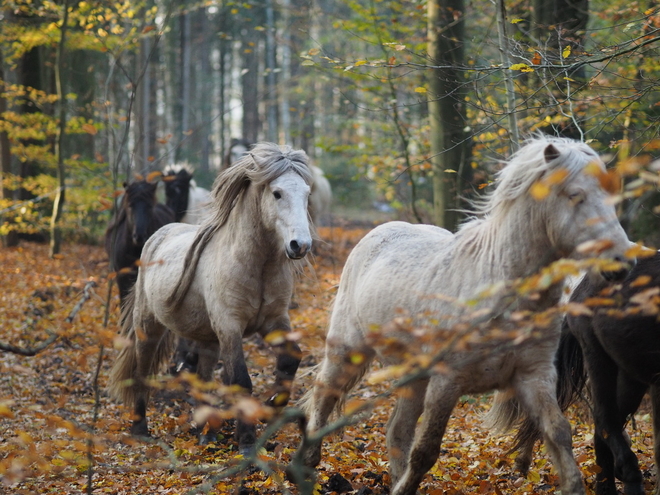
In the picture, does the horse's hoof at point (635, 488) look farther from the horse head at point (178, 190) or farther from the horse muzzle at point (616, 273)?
the horse head at point (178, 190)

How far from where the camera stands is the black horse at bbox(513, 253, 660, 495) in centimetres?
416

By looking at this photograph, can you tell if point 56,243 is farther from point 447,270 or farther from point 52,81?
point 447,270

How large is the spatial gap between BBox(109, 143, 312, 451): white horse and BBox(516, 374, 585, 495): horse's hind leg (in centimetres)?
193

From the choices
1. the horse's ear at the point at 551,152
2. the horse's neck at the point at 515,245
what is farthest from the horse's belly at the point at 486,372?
the horse's ear at the point at 551,152

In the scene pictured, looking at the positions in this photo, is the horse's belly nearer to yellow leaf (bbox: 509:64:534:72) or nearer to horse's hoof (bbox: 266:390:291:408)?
horse's hoof (bbox: 266:390:291:408)

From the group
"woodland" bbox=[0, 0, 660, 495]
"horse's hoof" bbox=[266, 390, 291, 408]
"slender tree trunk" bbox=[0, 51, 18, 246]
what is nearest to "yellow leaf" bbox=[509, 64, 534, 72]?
"woodland" bbox=[0, 0, 660, 495]

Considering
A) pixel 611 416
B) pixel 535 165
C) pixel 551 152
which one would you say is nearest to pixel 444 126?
pixel 611 416

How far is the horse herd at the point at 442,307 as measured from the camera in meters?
3.02

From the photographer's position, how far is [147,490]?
4.87 meters

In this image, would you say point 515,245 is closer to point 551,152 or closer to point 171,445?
point 551,152

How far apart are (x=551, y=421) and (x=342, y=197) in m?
17.2

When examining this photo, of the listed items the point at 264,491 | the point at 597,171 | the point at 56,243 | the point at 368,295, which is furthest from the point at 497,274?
the point at 56,243

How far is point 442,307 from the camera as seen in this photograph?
3.71 m

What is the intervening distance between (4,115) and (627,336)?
584 inches
